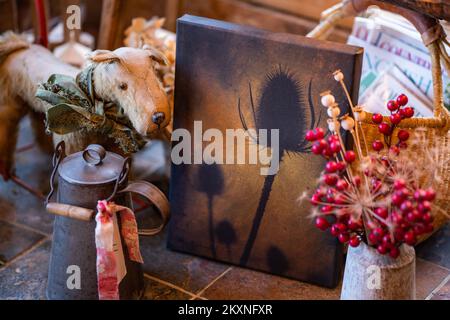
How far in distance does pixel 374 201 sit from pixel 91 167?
69cm

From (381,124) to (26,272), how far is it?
1.08m

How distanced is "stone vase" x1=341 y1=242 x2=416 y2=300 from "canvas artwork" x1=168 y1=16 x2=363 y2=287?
1.03ft

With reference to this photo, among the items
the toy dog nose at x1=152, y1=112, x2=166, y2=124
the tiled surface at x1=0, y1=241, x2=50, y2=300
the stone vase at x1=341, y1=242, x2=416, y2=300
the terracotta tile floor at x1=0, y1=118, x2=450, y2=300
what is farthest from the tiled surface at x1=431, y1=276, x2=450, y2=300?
the tiled surface at x1=0, y1=241, x2=50, y2=300

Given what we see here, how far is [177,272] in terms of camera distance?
81.2 inches

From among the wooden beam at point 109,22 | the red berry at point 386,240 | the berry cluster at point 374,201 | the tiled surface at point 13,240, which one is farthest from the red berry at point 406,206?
the wooden beam at point 109,22

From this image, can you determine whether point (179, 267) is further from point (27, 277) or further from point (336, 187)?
point (336, 187)

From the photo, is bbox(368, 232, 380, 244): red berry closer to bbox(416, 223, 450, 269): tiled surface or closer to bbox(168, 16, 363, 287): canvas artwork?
bbox(168, 16, 363, 287): canvas artwork

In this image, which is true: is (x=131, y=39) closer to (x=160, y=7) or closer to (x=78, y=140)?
(x=78, y=140)

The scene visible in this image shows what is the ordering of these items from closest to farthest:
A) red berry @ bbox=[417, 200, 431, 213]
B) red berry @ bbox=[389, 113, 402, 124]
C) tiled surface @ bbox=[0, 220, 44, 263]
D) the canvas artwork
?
red berry @ bbox=[417, 200, 431, 213]
red berry @ bbox=[389, 113, 402, 124]
the canvas artwork
tiled surface @ bbox=[0, 220, 44, 263]

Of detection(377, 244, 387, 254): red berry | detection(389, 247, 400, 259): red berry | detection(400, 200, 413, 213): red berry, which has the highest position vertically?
detection(400, 200, 413, 213): red berry

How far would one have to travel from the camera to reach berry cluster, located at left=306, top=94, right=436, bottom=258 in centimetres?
143

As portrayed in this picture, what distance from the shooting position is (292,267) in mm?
2025

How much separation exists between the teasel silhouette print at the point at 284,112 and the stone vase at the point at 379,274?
36 centimetres
